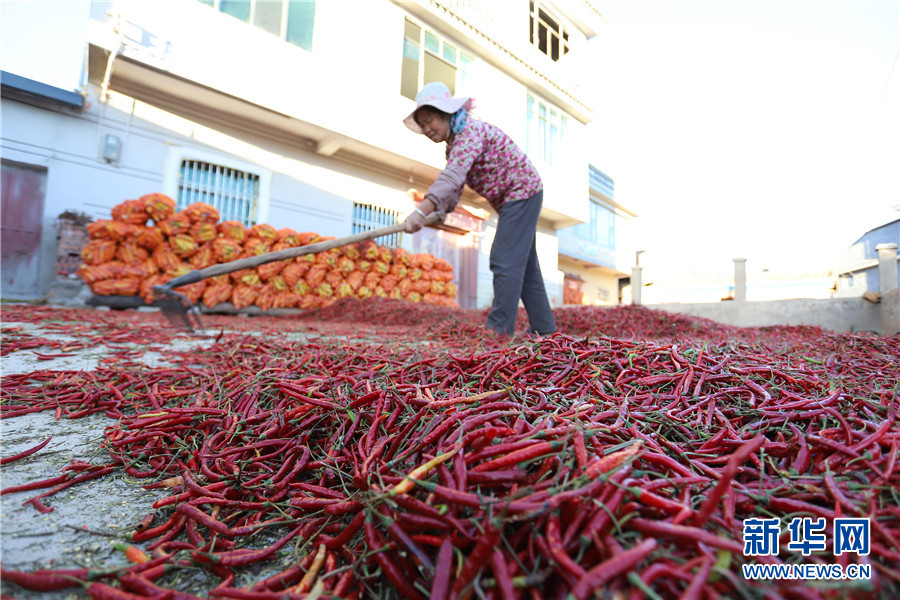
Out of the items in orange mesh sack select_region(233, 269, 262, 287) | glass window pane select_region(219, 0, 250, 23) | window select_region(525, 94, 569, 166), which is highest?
window select_region(525, 94, 569, 166)

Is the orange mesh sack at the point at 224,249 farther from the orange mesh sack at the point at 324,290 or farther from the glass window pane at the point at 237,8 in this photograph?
the glass window pane at the point at 237,8

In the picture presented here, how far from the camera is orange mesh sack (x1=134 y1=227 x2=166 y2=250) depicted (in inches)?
256

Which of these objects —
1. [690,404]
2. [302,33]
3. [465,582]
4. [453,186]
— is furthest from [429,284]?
[465,582]

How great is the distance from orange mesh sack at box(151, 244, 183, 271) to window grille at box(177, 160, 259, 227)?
5.31ft

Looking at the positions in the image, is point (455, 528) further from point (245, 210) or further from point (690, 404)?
point (245, 210)

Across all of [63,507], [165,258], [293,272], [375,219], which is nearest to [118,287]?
[165,258]

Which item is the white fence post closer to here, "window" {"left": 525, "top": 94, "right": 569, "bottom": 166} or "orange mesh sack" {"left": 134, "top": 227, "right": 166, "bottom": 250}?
"window" {"left": 525, "top": 94, "right": 569, "bottom": 166}

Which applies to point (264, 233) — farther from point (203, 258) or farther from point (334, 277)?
point (334, 277)

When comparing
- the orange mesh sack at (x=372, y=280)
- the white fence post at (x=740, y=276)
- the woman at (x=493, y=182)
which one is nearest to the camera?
the woman at (x=493, y=182)

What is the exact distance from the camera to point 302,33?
8.65 meters

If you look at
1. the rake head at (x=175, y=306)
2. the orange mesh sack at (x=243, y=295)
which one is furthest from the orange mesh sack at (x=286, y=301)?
the rake head at (x=175, y=306)

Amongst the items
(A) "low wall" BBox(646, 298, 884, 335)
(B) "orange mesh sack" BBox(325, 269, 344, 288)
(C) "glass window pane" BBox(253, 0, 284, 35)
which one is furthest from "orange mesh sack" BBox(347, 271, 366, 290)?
(A) "low wall" BBox(646, 298, 884, 335)

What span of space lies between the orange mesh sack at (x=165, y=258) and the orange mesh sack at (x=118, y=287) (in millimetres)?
412

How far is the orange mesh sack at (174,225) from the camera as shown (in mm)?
6684
